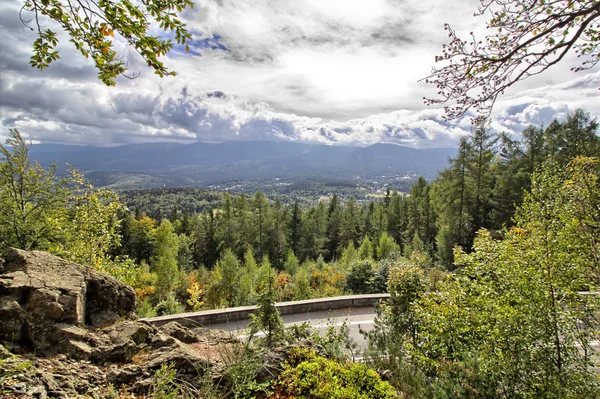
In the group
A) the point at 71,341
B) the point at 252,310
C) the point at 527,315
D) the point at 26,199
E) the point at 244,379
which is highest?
the point at 26,199

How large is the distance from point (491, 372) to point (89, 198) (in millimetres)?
13640

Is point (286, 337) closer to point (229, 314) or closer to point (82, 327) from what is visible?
point (82, 327)

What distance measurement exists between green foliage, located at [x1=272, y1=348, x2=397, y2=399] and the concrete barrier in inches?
→ 175

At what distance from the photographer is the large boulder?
3.85 metres

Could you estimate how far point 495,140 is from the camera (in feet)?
87.2

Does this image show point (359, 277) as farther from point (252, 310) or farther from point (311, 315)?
point (252, 310)

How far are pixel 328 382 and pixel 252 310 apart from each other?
6449 millimetres

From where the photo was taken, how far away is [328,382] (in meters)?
3.84

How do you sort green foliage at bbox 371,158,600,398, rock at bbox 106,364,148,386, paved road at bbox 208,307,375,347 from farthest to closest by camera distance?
paved road at bbox 208,307,375,347 → green foliage at bbox 371,158,600,398 → rock at bbox 106,364,148,386

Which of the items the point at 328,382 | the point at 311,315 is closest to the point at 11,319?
the point at 328,382

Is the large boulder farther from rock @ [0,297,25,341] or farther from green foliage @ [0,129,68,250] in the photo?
green foliage @ [0,129,68,250]

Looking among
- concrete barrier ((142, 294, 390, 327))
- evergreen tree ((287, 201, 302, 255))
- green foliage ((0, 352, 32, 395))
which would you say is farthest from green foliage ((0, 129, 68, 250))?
evergreen tree ((287, 201, 302, 255))

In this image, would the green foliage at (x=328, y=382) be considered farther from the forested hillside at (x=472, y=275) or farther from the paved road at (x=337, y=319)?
the paved road at (x=337, y=319)

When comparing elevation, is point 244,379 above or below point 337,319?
above
